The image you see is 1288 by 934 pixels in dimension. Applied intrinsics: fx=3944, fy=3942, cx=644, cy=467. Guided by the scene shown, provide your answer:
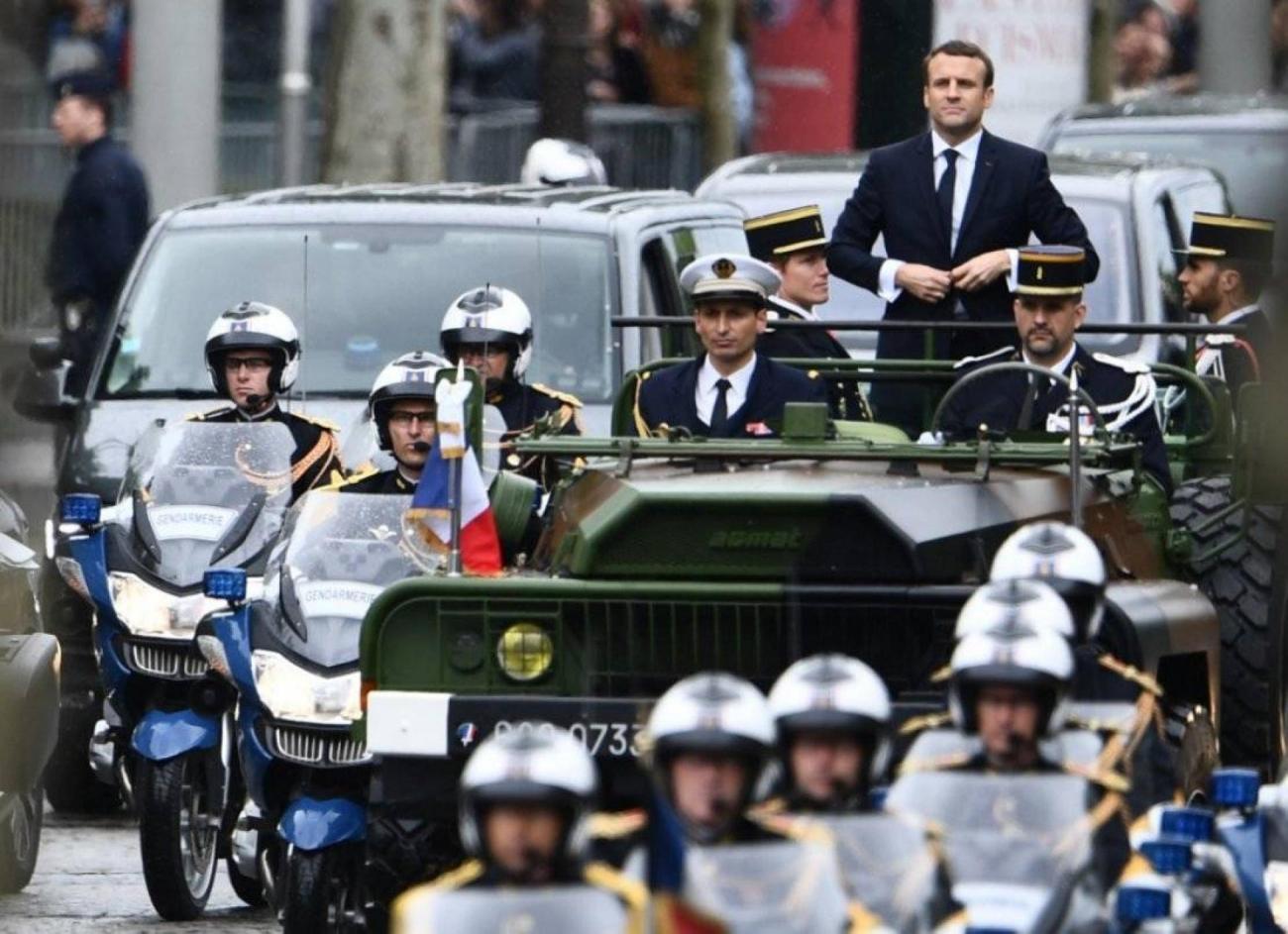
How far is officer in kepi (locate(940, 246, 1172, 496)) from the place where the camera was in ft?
35.9

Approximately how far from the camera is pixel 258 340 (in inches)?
465

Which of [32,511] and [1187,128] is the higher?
[1187,128]

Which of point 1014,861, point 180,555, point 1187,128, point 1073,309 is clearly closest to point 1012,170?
point 1073,309

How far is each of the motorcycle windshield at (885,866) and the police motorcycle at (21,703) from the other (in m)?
3.68

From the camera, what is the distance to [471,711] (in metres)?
9.20

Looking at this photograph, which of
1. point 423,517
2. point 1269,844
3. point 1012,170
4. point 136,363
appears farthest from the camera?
point 136,363

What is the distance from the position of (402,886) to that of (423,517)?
43.3 inches

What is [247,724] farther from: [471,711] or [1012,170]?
[1012,170]

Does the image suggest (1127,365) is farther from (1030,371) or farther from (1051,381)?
(1030,371)

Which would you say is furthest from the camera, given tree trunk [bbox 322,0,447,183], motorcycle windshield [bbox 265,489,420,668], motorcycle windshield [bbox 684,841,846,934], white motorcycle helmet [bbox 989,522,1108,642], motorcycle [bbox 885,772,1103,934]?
tree trunk [bbox 322,0,447,183]

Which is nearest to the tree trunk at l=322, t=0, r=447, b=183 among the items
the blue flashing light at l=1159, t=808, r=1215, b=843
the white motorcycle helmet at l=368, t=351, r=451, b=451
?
the white motorcycle helmet at l=368, t=351, r=451, b=451

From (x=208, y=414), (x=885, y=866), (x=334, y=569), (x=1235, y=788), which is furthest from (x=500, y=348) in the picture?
(x=885, y=866)

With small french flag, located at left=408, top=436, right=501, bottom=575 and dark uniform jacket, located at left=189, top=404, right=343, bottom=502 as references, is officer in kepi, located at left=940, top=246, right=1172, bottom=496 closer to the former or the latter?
small french flag, located at left=408, top=436, right=501, bottom=575

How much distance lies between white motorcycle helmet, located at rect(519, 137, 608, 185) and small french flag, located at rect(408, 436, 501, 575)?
24.8ft
